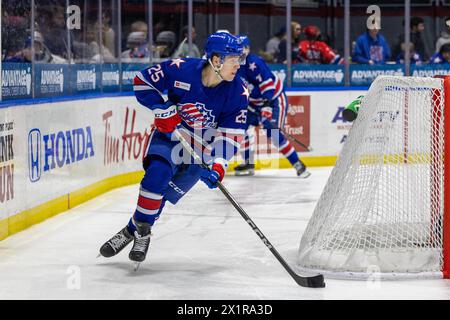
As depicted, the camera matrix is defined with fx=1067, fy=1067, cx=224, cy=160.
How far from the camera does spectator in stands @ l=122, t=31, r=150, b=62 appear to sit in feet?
28.8

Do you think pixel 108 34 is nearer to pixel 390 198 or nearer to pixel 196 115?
pixel 196 115

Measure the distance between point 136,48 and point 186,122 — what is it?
13.8ft

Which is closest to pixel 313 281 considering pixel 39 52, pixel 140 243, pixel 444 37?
pixel 140 243

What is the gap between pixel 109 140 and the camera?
7.70 meters

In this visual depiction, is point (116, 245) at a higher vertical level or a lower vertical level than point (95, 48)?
lower

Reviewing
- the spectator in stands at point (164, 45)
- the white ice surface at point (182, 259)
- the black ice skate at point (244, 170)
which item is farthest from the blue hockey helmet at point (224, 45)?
the spectator in stands at point (164, 45)

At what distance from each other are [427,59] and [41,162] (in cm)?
523

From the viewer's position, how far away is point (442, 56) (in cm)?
1030

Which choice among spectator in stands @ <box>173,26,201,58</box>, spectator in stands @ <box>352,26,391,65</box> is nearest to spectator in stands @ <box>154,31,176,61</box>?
spectator in stands @ <box>173,26,201,58</box>

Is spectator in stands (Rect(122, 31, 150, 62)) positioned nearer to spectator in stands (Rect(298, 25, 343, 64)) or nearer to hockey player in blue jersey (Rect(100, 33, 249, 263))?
spectator in stands (Rect(298, 25, 343, 64))

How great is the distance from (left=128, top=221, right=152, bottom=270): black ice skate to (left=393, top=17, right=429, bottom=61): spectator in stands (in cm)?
605

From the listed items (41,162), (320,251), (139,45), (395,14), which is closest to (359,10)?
(395,14)

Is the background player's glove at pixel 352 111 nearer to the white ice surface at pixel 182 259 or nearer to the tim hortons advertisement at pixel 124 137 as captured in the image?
the white ice surface at pixel 182 259

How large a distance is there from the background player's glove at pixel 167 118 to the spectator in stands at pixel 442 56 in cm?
610
